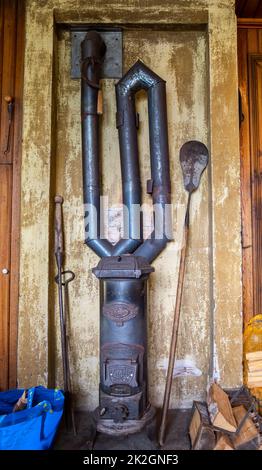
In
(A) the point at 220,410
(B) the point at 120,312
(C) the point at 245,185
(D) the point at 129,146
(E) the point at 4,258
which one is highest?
(D) the point at 129,146

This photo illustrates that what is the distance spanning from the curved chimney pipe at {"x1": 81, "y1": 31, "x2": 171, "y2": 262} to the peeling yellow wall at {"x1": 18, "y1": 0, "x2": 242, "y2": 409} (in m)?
0.17

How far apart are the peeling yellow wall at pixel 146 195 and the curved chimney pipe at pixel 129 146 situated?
0.17 meters

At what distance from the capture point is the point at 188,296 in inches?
108

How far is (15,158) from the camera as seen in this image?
2.76 m

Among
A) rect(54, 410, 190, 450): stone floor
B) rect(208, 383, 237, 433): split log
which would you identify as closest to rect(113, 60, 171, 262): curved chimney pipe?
rect(208, 383, 237, 433): split log

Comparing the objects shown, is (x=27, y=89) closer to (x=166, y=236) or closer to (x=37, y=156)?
(x=37, y=156)

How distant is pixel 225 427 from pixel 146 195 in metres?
1.70

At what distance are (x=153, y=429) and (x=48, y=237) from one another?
1.51m

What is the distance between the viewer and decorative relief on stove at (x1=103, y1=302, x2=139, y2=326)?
7.17 ft

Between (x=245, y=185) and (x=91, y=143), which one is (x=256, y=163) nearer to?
(x=245, y=185)

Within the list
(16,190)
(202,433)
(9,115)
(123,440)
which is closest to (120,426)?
(123,440)

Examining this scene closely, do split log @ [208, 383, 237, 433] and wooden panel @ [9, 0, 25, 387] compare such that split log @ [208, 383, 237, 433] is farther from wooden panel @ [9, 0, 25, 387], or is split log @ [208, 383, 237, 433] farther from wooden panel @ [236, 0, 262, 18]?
wooden panel @ [236, 0, 262, 18]

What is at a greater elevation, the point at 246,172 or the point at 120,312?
the point at 246,172

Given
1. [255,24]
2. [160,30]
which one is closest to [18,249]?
[160,30]
